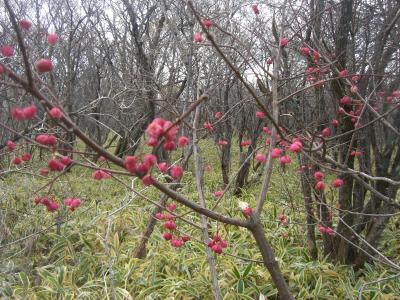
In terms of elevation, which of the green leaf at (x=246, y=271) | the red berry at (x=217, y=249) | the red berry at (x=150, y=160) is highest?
the red berry at (x=150, y=160)

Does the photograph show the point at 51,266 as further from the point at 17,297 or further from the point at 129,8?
the point at 129,8

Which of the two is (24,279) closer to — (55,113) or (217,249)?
(217,249)

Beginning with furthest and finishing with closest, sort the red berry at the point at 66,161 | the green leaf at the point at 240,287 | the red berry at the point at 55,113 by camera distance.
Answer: the green leaf at the point at 240,287 → the red berry at the point at 66,161 → the red berry at the point at 55,113

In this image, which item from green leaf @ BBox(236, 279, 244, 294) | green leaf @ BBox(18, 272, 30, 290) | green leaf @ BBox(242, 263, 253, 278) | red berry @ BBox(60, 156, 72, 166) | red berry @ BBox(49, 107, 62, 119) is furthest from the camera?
green leaf @ BBox(18, 272, 30, 290)

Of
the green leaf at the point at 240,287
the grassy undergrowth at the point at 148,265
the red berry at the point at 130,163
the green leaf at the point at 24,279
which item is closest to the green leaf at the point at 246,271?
the grassy undergrowth at the point at 148,265

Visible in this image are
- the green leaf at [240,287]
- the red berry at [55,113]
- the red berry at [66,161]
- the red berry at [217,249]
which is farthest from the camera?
the green leaf at [240,287]

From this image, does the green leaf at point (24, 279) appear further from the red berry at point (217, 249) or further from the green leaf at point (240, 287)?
the red berry at point (217, 249)

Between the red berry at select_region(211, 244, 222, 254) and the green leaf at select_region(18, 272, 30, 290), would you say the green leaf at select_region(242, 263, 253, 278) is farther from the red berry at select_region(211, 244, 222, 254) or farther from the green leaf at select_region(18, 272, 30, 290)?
the green leaf at select_region(18, 272, 30, 290)

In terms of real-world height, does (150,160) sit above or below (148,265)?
above

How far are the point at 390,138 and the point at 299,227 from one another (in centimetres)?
196

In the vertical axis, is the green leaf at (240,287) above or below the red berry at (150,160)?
below

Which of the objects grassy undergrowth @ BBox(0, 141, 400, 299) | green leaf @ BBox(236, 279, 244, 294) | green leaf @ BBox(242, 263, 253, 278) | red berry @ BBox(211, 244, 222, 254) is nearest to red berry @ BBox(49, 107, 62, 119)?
red berry @ BBox(211, 244, 222, 254)

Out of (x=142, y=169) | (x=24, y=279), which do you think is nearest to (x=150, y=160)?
(x=142, y=169)

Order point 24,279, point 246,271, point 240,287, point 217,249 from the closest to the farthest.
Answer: point 217,249 → point 240,287 → point 246,271 → point 24,279
